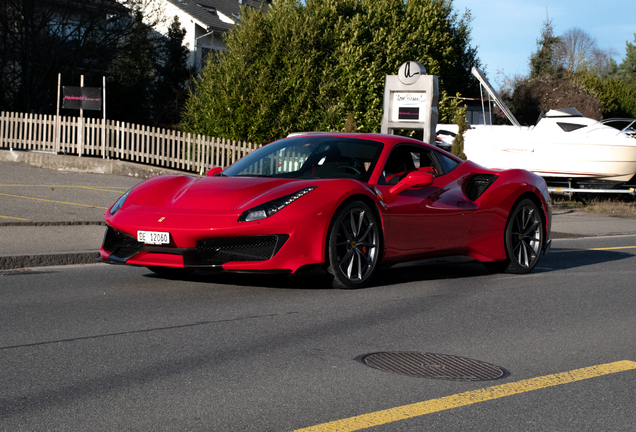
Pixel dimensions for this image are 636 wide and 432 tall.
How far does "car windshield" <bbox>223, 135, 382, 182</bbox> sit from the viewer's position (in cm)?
728

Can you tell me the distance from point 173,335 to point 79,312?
3.47 feet

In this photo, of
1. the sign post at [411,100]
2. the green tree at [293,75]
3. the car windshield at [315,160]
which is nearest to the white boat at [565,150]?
the sign post at [411,100]

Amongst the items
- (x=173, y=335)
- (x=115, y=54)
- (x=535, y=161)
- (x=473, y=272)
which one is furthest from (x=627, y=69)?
(x=173, y=335)

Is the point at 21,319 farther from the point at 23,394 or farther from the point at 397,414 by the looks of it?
the point at 397,414

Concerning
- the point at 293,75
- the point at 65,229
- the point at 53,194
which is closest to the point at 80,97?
the point at 293,75

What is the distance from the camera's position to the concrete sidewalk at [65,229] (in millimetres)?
8402

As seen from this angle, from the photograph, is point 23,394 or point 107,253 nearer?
point 23,394

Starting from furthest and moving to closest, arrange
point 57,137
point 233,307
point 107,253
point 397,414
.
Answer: point 57,137 < point 107,253 < point 233,307 < point 397,414

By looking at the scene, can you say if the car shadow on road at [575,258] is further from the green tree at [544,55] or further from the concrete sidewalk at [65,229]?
the green tree at [544,55]

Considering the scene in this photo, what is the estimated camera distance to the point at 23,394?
3.67 metres

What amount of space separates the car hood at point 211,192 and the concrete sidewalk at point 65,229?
184cm

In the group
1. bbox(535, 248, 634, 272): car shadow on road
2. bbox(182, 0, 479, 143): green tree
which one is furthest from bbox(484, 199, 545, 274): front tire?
bbox(182, 0, 479, 143): green tree

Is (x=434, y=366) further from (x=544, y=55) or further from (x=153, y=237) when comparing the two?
(x=544, y=55)

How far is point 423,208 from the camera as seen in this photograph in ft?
24.6
